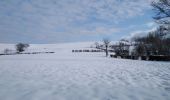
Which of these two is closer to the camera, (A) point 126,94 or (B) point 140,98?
(B) point 140,98

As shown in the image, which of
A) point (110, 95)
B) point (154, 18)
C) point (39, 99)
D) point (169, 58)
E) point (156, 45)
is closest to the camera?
point (39, 99)

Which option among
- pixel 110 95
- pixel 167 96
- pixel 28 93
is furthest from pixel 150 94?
pixel 28 93

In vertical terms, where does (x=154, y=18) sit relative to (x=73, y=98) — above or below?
above

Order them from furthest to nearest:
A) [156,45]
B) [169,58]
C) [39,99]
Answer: [156,45]
[169,58]
[39,99]

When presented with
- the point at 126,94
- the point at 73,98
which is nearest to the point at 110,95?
the point at 126,94

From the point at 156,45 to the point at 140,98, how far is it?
232ft

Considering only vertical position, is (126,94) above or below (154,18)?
below

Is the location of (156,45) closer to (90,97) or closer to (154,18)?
(154,18)

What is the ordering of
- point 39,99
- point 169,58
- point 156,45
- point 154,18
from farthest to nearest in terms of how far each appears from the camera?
1. point 156,45
2. point 169,58
3. point 154,18
4. point 39,99

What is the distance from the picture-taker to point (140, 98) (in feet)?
25.0

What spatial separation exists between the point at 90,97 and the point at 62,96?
1.14m

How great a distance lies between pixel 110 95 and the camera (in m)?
8.13

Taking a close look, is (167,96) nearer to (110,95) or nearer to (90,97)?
(110,95)

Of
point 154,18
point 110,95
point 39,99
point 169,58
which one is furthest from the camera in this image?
point 169,58
